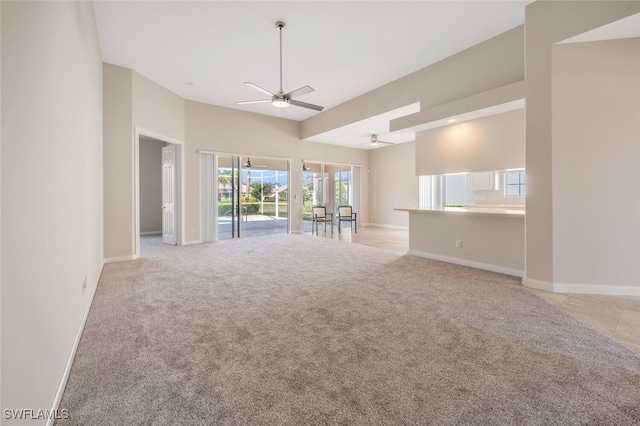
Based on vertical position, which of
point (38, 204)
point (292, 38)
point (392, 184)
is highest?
point (292, 38)

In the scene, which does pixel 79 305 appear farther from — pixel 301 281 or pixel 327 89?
pixel 327 89

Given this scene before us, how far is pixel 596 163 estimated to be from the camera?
3.48 meters

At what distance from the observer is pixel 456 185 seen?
7312 millimetres

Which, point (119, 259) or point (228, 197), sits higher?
point (228, 197)

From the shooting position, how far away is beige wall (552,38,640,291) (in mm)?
3398

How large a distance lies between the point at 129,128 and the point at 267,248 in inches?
142

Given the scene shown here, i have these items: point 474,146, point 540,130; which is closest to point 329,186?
point 474,146

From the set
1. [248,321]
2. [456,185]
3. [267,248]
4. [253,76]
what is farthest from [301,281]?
[456,185]

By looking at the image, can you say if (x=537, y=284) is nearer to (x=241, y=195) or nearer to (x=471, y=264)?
(x=471, y=264)

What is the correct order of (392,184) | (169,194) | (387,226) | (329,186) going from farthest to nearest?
(329,186) → (387,226) → (392,184) → (169,194)

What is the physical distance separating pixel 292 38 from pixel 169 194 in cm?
505

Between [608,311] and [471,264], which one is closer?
[608,311]

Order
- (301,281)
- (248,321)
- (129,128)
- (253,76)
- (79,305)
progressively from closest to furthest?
(79,305), (248,321), (301,281), (129,128), (253,76)

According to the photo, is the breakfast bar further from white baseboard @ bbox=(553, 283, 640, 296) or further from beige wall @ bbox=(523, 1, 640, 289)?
white baseboard @ bbox=(553, 283, 640, 296)
